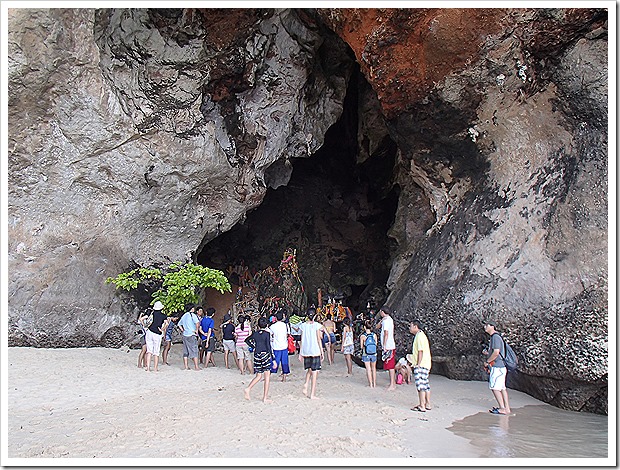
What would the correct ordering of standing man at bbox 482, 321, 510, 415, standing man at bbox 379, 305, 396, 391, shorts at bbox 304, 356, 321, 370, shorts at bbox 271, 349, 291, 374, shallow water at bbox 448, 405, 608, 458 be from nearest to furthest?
shallow water at bbox 448, 405, 608, 458
standing man at bbox 482, 321, 510, 415
shorts at bbox 304, 356, 321, 370
shorts at bbox 271, 349, 291, 374
standing man at bbox 379, 305, 396, 391

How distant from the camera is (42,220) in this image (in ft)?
33.4

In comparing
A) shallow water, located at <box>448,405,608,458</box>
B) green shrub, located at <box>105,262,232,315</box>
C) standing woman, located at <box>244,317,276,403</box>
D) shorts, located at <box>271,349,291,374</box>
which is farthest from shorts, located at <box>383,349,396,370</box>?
green shrub, located at <box>105,262,232,315</box>

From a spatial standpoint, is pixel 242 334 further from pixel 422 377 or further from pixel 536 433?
pixel 536 433

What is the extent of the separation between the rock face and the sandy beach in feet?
4.74

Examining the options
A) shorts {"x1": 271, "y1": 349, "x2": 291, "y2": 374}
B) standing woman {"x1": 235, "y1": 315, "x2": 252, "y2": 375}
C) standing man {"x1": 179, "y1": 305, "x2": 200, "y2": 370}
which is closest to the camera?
shorts {"x1": 271, "y1": 349, "x2": 291, "y2": 374}

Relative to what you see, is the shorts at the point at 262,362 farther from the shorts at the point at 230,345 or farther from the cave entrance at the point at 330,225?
the cave entrance at the point at 330,225

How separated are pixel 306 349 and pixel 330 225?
10058 mm

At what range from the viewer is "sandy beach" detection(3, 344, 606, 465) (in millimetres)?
4555

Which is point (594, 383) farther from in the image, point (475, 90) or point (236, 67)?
point (236, 67)

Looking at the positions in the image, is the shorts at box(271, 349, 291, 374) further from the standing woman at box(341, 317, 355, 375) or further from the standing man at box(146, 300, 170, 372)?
the standing man at box(146, 300, 170, 372)

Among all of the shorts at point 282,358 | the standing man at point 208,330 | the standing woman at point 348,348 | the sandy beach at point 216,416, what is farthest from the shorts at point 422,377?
the standing man at point 208,330

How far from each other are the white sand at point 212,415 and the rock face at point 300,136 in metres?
1.45

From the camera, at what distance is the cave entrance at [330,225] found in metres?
15.7

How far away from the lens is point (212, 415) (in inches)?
226
